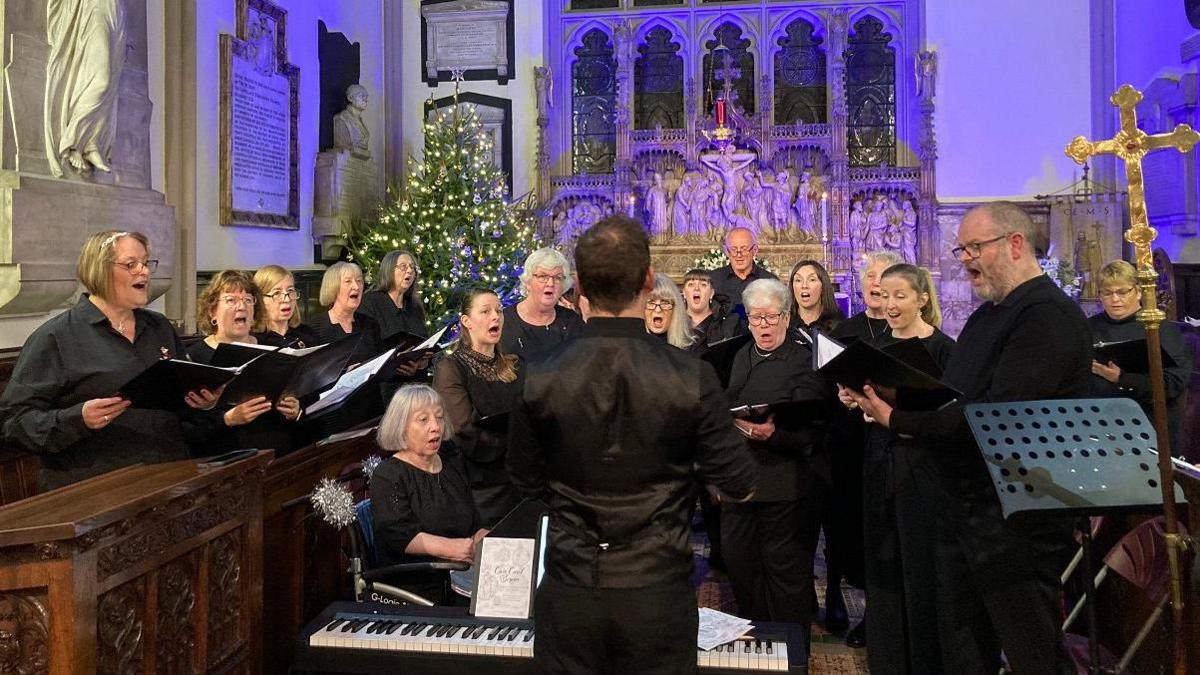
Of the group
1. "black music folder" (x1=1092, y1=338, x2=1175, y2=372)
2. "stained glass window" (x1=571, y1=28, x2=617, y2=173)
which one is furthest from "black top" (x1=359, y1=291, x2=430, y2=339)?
"stained glass window" (x1=571, y1=28, x2=617, y2=173)

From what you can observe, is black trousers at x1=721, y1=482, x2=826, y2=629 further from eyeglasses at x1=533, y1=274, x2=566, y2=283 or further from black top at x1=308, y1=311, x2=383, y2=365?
black top at x1=308, y1=311, x2=383, y2=365

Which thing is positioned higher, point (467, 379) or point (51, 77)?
point (51, 77)

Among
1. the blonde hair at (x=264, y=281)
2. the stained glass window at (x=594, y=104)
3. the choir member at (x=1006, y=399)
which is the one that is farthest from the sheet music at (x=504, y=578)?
the stained glass window at (x=594, y=104)

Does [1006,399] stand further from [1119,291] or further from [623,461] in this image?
[1119,291]

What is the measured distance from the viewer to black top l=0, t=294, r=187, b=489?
2.90m

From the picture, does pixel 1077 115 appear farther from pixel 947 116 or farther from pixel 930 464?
pixel 930 464

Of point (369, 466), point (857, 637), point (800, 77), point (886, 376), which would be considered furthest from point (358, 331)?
Answer: point (800, 77)

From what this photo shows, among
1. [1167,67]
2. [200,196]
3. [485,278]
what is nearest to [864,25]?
[1167,67]

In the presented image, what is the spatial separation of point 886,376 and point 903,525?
0.81m

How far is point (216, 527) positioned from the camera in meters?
2.53

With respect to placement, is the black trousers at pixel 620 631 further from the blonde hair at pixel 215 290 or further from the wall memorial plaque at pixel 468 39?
the wall memorial plaque at pixel 468 39

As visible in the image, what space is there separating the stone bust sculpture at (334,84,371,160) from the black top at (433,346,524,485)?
23.3 ft

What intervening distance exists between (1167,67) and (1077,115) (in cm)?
170

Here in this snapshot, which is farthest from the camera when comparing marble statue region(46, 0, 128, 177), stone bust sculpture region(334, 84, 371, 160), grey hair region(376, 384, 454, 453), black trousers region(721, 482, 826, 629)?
stone bust sculpture region(334, 84, 371, 160)
